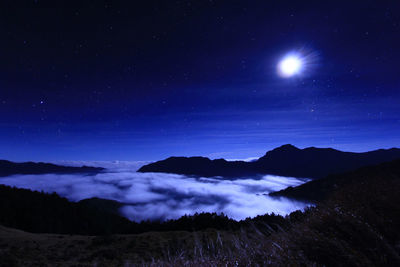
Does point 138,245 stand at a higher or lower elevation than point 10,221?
higher

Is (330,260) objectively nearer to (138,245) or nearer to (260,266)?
(260,266)

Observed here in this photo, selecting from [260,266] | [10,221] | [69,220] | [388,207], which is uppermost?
[388,207]

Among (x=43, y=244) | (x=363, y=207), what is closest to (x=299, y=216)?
(x=363, y=207)

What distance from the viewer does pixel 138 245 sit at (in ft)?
58.2

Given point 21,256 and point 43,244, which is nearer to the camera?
point 21,256

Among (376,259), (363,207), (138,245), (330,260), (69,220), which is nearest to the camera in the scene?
(376,259)

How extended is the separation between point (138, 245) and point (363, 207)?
17865mm

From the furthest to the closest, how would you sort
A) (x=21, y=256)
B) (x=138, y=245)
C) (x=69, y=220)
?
(x=69, y=220) → (x=138, y=245) → (x=21, y=256)

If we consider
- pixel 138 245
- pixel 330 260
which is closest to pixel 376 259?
pixel 330 260

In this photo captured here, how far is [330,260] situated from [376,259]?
545 millimetres

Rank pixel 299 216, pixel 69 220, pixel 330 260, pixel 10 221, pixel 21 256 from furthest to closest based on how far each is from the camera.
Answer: pixel 69 220 < pixel 10 221 < pixel 21 256 < pixel 299 216 < pixel 330 260

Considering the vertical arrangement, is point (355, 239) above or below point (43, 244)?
above

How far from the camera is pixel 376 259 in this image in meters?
2.64

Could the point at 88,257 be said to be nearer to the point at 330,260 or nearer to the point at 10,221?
the point at 330,260
